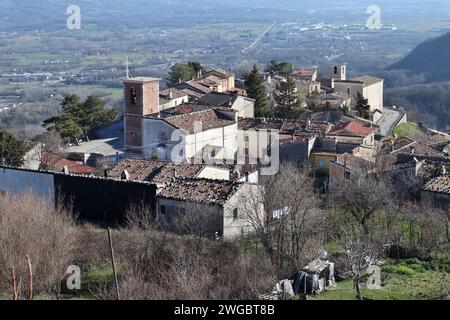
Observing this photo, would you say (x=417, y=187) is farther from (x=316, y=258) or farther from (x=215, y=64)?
(x=215, y=64)

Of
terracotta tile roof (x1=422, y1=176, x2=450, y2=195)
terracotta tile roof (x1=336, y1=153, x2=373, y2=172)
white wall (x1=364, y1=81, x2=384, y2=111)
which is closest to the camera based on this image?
terracotta tile roof (x1=422, y1=176, x2=450, y2=195)

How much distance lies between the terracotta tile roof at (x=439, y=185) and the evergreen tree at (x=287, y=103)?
13064mm

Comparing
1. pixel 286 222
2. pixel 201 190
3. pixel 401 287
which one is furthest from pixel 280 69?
pixel 401 287

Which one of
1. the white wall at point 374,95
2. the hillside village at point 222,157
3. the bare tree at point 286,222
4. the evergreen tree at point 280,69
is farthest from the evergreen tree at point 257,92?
the bare tree at point 286,222

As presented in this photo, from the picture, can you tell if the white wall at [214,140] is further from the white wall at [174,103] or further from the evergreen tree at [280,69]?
Result: the evergreen tree at [280,69]

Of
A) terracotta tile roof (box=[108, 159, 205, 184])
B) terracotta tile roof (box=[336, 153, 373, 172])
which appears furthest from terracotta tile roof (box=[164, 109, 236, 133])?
terracotta tile roof (box=[336, 153, 373, 172])

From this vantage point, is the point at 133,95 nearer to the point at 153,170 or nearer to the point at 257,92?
the point at 153,170

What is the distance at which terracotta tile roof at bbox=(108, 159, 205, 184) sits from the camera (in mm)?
22234

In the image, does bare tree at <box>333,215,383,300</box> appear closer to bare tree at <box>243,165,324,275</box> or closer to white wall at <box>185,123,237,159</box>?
bare tree at <box>243,165,324,275</box>

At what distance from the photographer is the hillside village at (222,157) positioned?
64.5 ft

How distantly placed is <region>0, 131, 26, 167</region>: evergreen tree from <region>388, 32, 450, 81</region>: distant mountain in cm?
7554

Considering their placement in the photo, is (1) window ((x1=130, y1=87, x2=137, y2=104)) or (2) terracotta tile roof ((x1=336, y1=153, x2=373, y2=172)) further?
(1) window ((x1=130, y1=87, x2=137, y2=104))

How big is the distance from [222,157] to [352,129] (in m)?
5.73
